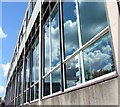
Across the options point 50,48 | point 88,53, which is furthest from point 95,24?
point 50,48

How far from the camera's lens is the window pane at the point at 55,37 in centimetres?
510

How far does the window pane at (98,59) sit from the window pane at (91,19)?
→ 0.63ft

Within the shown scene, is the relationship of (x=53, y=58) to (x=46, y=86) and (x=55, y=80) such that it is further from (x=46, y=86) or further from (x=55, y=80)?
(x=46, y=86)

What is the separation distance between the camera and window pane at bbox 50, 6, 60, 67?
16.7ft

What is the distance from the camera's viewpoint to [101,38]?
2.81m

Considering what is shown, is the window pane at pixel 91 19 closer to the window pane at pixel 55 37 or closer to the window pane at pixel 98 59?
the window pane at pixel 98 59

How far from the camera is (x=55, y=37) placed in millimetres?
5422

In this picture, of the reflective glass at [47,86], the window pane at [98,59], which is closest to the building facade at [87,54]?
the window pane at [98,59]

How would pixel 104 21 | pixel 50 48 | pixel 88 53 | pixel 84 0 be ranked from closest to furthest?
pixel 104 21
pixel 88 53
pixel 84 0
pixel 50 48

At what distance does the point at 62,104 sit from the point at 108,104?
1872 millimetres

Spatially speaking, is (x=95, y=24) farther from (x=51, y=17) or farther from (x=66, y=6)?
(x=51, y=17)

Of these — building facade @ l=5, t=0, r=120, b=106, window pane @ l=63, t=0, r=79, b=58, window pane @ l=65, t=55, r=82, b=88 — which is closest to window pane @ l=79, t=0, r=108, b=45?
building facade @ l=5, t=0, r=120, b=106

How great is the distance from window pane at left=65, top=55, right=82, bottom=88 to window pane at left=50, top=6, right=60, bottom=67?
2.70ft

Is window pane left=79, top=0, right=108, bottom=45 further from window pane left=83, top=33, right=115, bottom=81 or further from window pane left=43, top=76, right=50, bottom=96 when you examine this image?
window pane left=43, top=76, right=50, bottom=96
